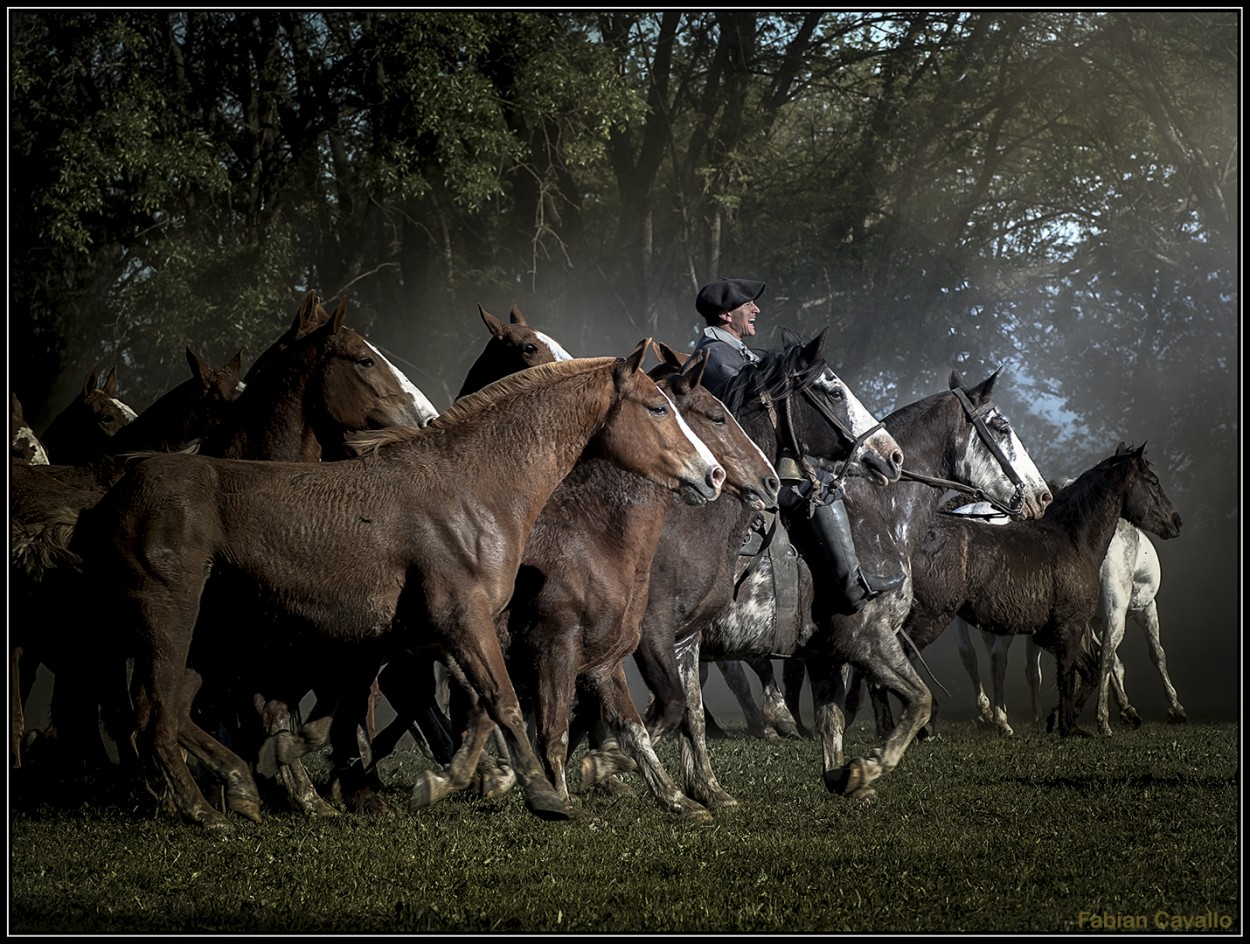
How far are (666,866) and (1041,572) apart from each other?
8.33 metres

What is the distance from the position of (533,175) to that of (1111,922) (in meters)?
15.9

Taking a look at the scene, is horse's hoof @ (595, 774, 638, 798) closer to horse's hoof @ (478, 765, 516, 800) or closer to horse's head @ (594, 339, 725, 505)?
horse's hoof @ (478, 765, 516, 800)

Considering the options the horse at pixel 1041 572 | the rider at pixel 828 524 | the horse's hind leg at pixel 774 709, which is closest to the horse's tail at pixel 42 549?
the rider at pixel 828 524

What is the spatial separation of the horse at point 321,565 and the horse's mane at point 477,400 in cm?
4

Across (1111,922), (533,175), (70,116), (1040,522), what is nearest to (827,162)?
(533,175)

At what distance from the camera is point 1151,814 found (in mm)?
7441

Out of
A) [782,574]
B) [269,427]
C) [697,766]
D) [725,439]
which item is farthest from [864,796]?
[269,427]

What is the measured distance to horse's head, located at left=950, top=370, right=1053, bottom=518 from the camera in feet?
34.4

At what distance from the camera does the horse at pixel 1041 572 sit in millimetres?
12711

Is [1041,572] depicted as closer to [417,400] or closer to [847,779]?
[847,779]

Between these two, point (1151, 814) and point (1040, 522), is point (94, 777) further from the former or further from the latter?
point (1040, 522)

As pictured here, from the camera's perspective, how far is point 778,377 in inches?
356

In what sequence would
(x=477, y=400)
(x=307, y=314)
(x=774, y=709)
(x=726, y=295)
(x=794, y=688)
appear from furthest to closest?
(x=794, y=688), (x=774, y=709), (x=726, y=295), (x=307, y=314), (x=477, y=400)

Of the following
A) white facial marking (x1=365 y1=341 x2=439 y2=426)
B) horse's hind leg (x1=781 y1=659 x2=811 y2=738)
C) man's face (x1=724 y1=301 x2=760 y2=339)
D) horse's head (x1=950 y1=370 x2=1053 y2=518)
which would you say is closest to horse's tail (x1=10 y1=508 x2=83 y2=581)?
white facial marking (x1=365 y1=341 x2=439 y2=426)
